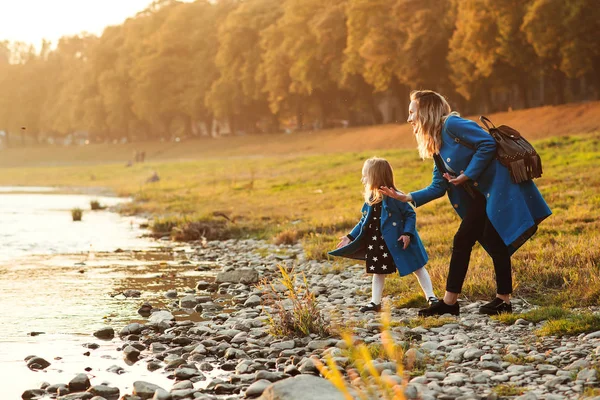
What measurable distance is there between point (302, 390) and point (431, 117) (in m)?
3.41

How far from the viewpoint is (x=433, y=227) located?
13594 mm

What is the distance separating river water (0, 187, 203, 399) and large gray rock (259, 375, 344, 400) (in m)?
1.30

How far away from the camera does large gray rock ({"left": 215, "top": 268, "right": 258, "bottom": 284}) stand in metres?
10.6

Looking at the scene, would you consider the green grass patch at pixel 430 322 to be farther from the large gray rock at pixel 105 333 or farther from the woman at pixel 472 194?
the large gray rock at pixel 105 333

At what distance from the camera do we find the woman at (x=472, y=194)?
730 centimetres

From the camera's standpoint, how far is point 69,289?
1062 centimetres

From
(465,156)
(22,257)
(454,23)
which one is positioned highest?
(454,23)

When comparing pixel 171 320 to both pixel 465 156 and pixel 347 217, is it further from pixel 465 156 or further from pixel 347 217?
pixel 347 217

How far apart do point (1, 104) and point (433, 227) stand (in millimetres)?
94259

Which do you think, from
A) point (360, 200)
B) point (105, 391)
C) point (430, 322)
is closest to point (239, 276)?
point (430, 322)

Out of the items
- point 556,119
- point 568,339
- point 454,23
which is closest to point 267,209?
point 568,339

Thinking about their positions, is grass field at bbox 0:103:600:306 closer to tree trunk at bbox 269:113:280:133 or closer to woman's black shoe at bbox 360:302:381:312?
woman's black shoe at bbox 360:302:381:312

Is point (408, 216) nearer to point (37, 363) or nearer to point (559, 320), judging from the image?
point (559, 320)

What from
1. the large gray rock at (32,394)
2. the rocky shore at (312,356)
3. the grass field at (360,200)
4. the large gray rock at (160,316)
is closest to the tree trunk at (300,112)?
the grass field at (360,200)
